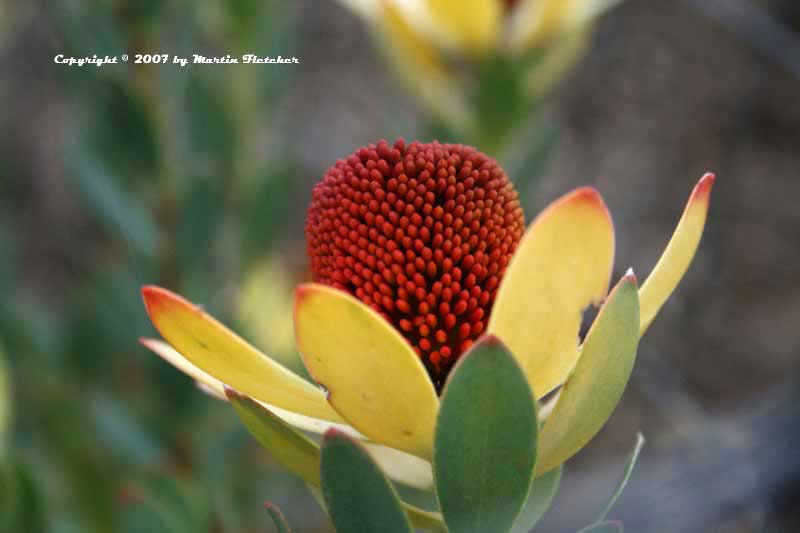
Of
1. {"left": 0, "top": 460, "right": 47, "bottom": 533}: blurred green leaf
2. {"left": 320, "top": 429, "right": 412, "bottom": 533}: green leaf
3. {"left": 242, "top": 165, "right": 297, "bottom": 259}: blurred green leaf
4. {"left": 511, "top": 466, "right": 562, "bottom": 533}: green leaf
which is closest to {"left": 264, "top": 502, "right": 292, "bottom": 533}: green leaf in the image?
{"left": 320, "top": 429, "right": 412, "bottom": 533}: green leaf

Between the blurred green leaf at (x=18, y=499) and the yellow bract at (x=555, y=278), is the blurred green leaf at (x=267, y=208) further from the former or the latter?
the yellow bract at (x=555, y=278)

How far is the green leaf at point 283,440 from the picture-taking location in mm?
472

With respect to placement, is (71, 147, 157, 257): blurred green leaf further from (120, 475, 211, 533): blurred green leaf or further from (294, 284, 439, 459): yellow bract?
(294, 284, 439, 459): yellow bract

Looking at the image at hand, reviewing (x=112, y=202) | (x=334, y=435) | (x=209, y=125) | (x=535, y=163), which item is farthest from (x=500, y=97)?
(x=334, y=435)

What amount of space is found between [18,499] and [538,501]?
20.4 inches

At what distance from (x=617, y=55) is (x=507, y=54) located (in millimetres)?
1531

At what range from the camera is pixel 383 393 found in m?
0.46

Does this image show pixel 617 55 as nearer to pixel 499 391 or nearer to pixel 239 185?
pixel 239 185

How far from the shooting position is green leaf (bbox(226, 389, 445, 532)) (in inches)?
18.6

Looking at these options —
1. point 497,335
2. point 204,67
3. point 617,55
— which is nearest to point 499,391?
point 497,335

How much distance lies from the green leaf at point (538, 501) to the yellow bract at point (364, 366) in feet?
0.28

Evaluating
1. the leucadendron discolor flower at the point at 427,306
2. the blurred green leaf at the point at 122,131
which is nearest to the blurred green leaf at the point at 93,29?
the blurred green leaf at the point at 122,131

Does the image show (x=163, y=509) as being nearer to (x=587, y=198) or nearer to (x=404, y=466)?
(x=404, y=466)

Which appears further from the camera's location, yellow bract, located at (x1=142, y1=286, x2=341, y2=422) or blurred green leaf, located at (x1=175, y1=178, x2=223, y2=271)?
blurred green leaf, located at (x1=175, y1=178, x2=223, y2=271)
